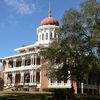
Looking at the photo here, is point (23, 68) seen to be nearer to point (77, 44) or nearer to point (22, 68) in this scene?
point (22, 68)

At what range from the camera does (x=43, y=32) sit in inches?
2761

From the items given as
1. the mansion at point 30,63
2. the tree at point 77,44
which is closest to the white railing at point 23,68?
the mansion at point 30,63

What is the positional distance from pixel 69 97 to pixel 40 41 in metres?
35.9

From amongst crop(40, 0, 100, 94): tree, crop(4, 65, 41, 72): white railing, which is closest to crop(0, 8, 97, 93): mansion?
crop(4, 65, 41, 72): white railing

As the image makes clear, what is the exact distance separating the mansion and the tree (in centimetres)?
2067

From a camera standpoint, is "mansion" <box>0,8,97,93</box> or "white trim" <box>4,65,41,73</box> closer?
"mansion" <box>0,8,97,93</box>

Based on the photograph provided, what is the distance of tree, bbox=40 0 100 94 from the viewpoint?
38078mm

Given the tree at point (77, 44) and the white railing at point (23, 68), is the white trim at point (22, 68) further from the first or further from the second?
the tree at point (77, 44)

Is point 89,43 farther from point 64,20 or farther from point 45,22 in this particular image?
point 45,22

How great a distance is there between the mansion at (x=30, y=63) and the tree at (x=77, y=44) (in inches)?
814

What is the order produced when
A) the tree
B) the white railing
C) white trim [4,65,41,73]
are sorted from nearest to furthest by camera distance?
the tree
the white railing
white trim [4,65,41,73]

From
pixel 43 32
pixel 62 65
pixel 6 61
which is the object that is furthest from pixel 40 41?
pixel 62 65

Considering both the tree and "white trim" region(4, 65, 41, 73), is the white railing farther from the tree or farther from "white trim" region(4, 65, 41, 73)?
the tree

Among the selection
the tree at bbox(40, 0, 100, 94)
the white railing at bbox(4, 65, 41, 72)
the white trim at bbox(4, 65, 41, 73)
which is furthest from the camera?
the white trim at bbox(4, 65, 41, 73)
